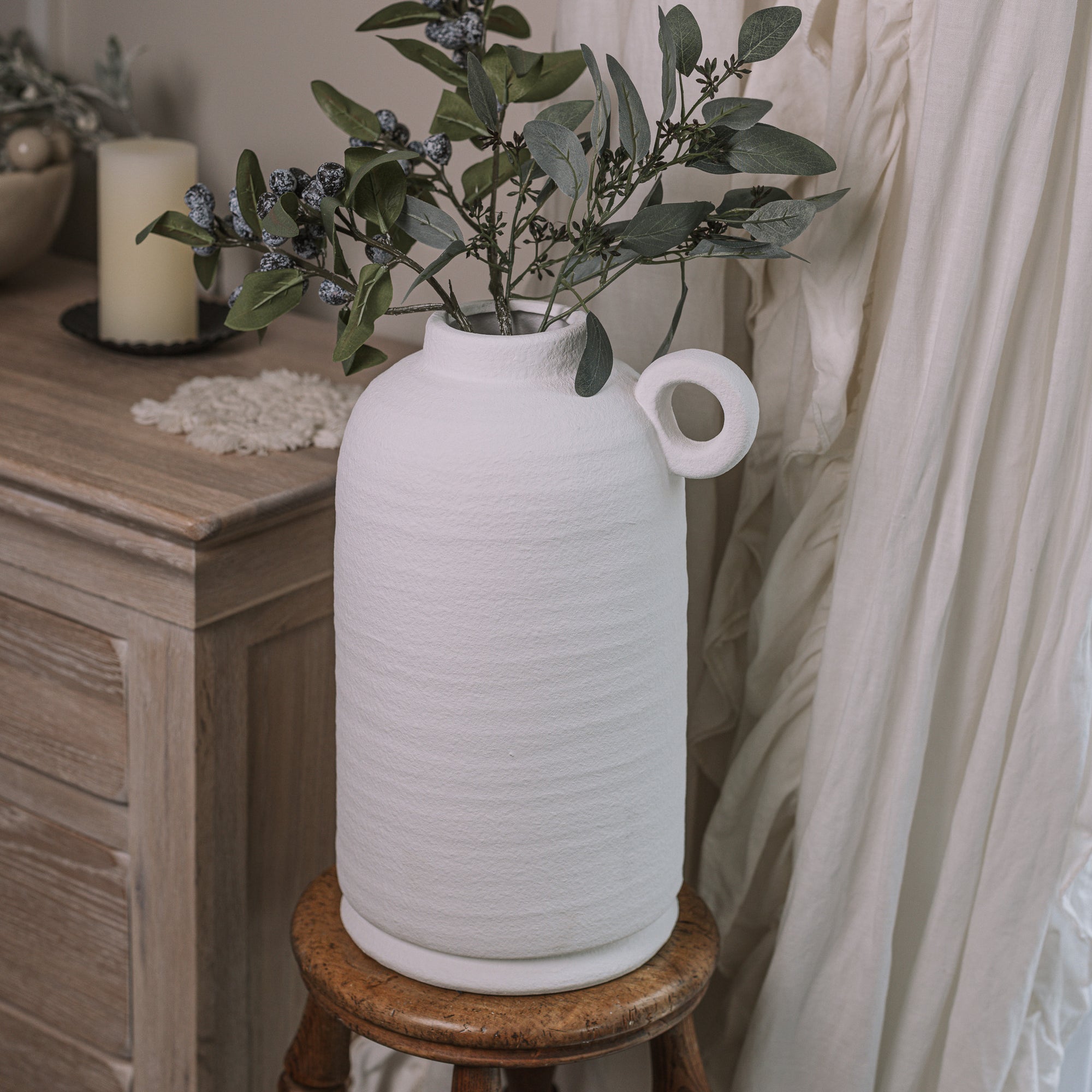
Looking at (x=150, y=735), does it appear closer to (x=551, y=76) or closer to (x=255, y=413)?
(x=255, y=413)

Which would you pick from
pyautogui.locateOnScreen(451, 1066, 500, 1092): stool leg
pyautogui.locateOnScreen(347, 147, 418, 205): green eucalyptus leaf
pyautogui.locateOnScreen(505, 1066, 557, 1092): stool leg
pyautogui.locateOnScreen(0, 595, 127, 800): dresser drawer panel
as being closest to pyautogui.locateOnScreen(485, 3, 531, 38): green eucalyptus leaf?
pyautogui.locateOnScreen(347, 147, 418, 205): green eucalyptus leaf

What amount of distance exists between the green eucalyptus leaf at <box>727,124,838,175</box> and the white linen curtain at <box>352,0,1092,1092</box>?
8 cm

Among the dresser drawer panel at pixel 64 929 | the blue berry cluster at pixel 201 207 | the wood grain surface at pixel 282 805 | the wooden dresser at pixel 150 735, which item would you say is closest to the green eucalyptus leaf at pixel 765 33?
the blue berry cluster at pixel 201 207

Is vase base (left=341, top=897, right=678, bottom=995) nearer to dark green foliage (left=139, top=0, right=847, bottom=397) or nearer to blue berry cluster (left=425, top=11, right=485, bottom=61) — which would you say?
dark green foliage (left=139, top=0, right=847, bottom=397)

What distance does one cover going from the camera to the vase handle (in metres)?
0.68

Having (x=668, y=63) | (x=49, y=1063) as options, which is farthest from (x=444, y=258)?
(x=49, y=1063)

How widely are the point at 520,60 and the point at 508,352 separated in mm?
236

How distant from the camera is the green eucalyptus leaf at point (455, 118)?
0.81 m

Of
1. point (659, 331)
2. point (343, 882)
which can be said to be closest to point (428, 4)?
point (659, 331)

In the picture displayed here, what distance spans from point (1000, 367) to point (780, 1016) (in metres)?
0.48

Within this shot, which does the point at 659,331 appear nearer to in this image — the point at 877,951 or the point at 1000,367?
the point at 1000,367

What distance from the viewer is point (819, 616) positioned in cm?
91

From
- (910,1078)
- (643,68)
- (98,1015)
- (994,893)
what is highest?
(643,68)

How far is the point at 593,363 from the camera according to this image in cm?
67
